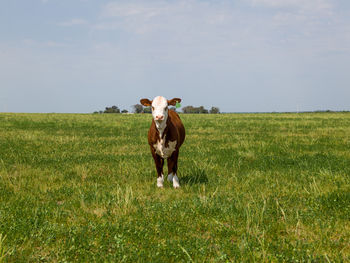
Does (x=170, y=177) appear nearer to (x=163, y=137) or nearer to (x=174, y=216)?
(x=163, y=137)

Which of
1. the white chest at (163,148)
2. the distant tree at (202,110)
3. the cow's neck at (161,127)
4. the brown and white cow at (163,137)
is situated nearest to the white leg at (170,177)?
the brown and white cow at (163,137)

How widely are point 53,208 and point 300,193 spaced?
17.5ft

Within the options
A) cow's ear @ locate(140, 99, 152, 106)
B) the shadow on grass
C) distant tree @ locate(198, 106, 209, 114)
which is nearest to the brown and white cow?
cow's ear @ locate(140, 99, 152, 106)

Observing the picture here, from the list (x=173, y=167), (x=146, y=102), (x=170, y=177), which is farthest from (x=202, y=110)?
(x=146, y=102)

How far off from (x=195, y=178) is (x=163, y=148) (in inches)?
56.6

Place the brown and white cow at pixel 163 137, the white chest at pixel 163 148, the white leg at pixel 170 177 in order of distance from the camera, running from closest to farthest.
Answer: the brown and white cow at pixel 163 137 → the white chest at pixel 163 148 → the white leg at pixel 170 177

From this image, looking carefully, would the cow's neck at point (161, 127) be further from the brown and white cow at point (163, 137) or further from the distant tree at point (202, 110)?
the distant tree at point (202, 110)

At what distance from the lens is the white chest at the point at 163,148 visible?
23.8 feet

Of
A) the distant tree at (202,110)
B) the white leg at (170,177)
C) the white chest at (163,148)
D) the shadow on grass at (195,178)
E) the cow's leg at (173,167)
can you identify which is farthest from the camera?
the distant tree at (202,110)

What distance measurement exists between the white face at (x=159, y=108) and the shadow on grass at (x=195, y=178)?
6.71ft

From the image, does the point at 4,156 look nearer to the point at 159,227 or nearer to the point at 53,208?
the point at 53,208

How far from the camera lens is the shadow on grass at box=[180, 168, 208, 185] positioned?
314 inches

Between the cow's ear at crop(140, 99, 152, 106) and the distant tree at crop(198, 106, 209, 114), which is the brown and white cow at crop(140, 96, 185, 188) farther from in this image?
the distant tree at crop(198, 106, 209, 114)

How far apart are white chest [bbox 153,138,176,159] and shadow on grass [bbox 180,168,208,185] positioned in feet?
3.14
